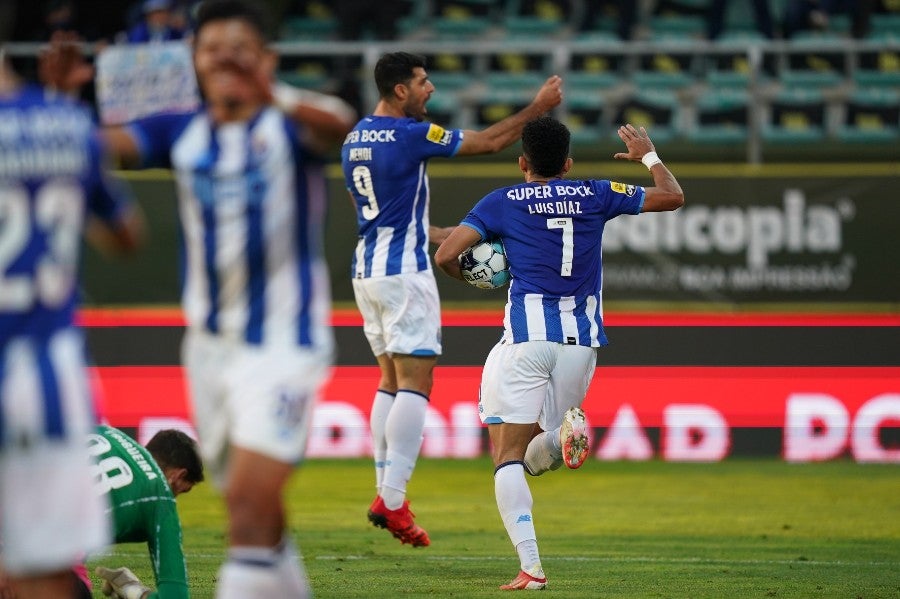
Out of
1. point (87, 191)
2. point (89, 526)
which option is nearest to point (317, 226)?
point (87, 191)

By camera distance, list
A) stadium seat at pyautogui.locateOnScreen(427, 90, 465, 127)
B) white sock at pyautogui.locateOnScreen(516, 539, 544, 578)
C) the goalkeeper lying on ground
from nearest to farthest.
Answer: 1. the goalkeeper lying on ground
2. white sock at pyautogui.locateOnScreen(516, 539, 544, 578)
3. stadium seat at pyautogui.locateOnScreen(427, 90, 465, 127)

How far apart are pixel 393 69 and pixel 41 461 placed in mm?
5520

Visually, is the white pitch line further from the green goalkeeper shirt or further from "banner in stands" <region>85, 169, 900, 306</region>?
"banner in stands" <region>85, 169, 900, 306</region>

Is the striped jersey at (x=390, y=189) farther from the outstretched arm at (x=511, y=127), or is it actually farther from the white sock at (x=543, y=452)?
the white sock at (x=543, y=452)

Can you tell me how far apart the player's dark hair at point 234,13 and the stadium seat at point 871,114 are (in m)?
12.1

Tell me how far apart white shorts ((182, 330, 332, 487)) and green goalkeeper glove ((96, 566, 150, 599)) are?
1.67m

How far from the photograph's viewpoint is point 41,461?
154 inches

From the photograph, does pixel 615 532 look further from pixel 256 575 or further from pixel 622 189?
pixel 256 575

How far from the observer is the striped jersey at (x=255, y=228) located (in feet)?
15.1

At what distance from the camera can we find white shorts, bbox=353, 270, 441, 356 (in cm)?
910

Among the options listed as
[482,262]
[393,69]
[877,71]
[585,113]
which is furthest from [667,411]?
[482,262]

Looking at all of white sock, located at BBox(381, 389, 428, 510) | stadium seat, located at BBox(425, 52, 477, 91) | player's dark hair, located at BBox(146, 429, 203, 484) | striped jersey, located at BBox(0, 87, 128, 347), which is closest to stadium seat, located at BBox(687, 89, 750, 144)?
stadium seat, located at BBox(425, 52, 477, 91)

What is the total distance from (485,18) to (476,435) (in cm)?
704

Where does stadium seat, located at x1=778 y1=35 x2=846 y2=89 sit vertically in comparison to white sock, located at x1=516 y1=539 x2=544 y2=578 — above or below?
above
